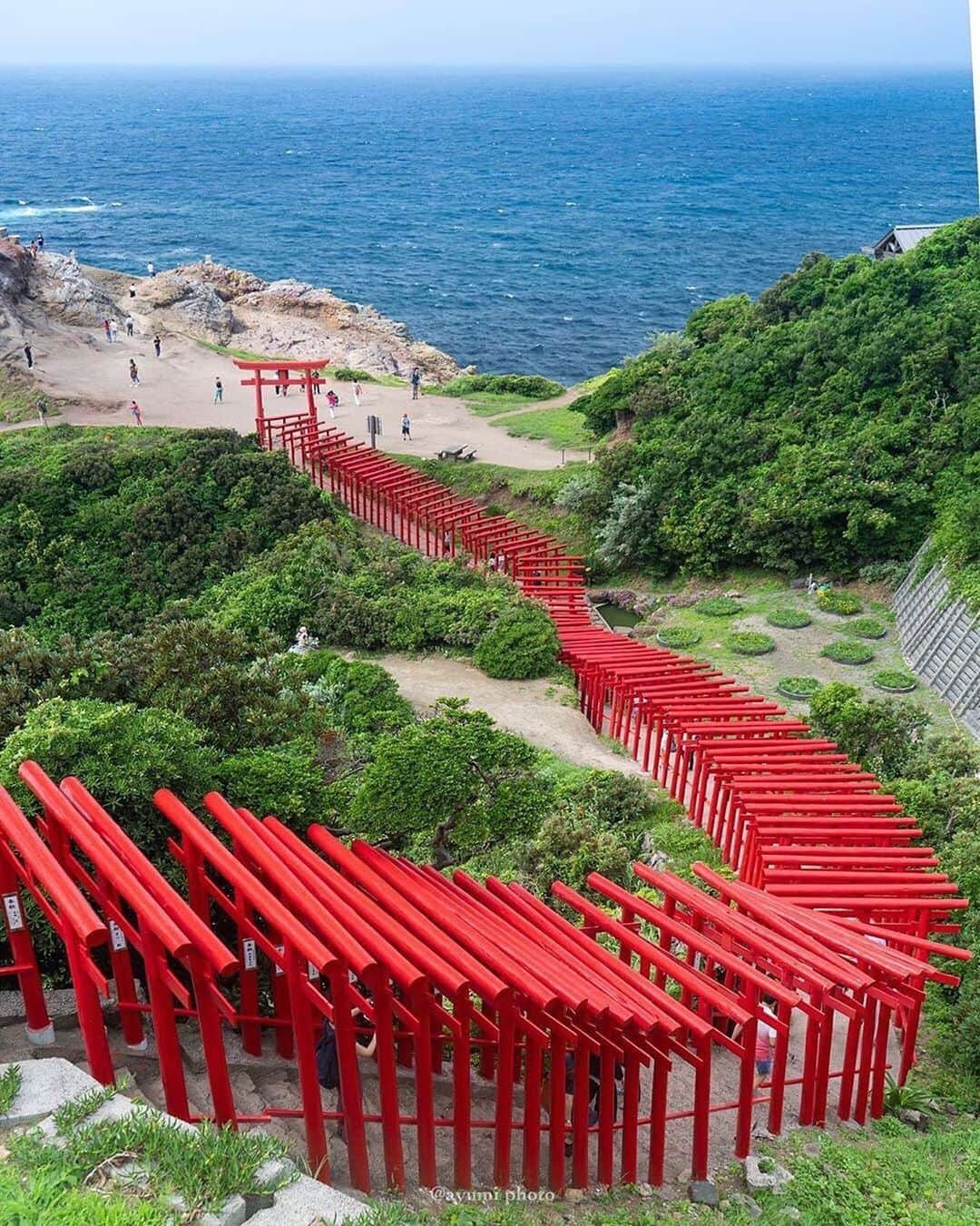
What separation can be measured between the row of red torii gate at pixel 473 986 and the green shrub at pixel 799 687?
9565 millimetres

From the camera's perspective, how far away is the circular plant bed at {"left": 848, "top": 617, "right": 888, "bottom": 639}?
1138 inches

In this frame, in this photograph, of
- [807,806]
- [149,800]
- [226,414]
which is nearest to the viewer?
[149,800]

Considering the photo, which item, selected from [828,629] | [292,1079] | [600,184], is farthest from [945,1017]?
[600,184]

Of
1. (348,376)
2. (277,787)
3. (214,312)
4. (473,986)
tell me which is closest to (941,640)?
(277,787)

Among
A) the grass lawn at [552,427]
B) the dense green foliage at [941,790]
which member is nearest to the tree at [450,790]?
the dense green foliage at [941,790]

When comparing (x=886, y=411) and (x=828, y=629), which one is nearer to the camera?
(x=828, y=629)

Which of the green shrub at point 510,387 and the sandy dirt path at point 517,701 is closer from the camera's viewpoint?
the sandy dirt path at point 517,701

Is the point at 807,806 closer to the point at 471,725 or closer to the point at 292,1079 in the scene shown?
the point at 471,725

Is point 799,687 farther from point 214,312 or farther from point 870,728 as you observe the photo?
point 214,312

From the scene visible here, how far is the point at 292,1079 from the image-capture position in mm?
11148

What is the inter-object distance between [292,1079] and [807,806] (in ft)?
29.1

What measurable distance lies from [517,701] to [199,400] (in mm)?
26928

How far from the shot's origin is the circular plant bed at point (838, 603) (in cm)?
3027

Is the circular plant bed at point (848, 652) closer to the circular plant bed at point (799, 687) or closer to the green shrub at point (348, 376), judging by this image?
the circular plant bed at point (799, 687)
